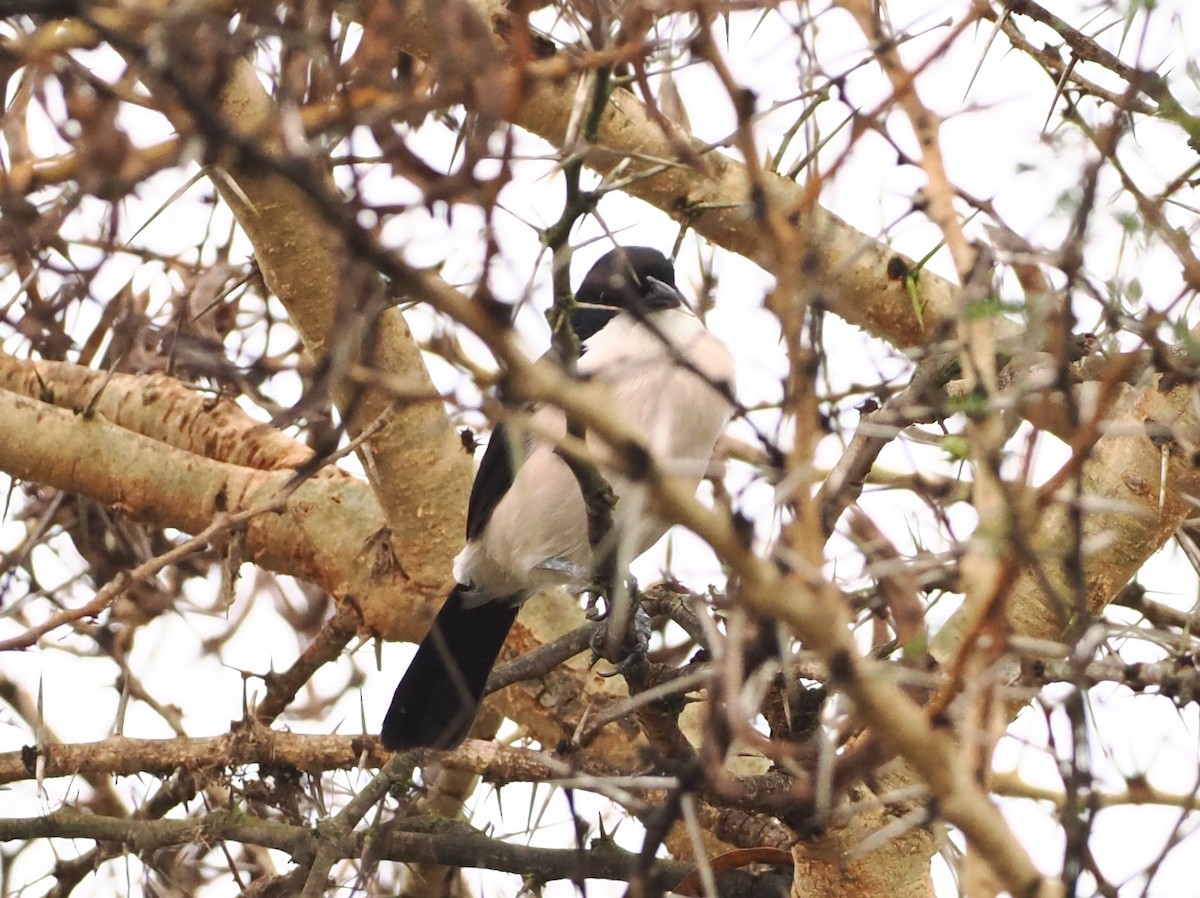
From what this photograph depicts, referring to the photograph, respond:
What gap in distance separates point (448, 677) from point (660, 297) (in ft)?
3.54

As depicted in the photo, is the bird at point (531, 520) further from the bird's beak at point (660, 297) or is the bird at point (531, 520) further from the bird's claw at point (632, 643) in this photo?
the bird's claw at point (632, 643)

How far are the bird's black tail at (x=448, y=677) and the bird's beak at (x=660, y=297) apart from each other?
858 mm

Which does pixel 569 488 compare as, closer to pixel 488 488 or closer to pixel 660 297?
pixel 488 488

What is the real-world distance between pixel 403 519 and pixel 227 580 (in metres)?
0.44

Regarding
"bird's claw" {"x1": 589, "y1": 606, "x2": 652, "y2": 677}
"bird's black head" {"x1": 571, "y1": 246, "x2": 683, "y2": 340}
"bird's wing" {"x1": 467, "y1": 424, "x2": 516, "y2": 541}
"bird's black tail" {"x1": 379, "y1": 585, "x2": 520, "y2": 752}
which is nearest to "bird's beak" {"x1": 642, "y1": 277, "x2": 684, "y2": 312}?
"bird's black head" {"x1": 571, "y1": 246, "x2": 683, "y2": 340}

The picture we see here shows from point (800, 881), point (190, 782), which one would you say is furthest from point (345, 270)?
point (190, 782)

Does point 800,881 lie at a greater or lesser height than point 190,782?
lesser

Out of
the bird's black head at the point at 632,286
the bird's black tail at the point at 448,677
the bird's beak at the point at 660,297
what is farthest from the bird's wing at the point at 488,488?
the bird's beak at the point at 660,297

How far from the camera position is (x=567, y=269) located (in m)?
1.65

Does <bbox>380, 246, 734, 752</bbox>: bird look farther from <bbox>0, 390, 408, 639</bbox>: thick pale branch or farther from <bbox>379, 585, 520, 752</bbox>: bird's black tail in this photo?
<bbox>0, 390, 408, 639</bbox>: thick pale branch

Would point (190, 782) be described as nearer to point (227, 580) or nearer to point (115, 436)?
point (227, 580)

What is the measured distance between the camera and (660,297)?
382 cm

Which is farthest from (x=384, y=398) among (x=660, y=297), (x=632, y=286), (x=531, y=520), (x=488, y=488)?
(x=660, y=297)

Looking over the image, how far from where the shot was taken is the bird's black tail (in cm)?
356
